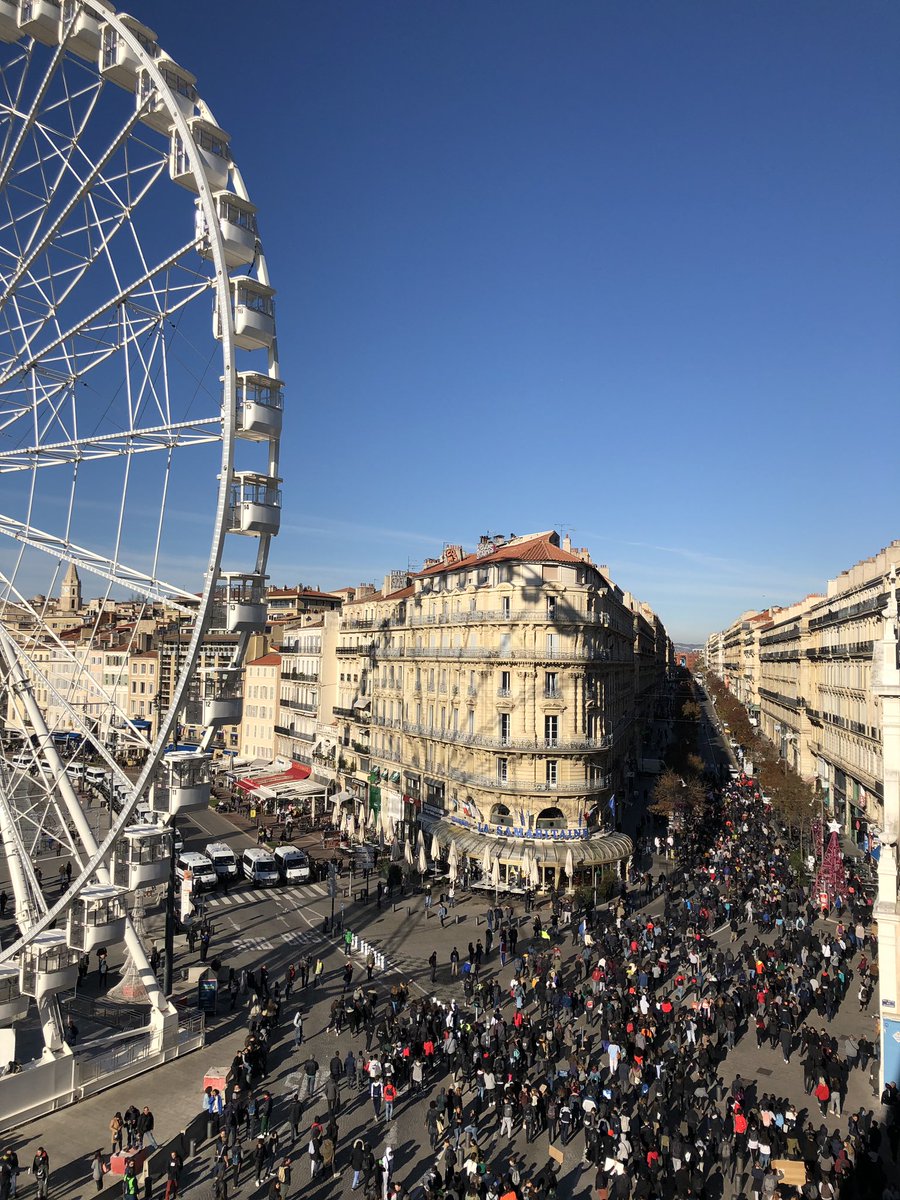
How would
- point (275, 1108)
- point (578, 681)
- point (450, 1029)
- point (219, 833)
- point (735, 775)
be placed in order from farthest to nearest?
point (735, 775)
point (219, 833)
point (578, 681)
point (450, 1029)
point (275, 1108)

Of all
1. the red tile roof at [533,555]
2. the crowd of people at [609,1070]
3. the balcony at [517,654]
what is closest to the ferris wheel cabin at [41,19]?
the crowd of people at [609,1070]

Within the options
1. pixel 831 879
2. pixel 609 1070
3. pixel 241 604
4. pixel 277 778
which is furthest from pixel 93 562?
pixel 277 778

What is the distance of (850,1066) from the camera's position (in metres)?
20.6

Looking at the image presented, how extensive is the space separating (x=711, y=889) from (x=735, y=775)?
118 feet

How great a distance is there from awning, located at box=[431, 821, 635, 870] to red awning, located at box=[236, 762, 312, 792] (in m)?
21.0

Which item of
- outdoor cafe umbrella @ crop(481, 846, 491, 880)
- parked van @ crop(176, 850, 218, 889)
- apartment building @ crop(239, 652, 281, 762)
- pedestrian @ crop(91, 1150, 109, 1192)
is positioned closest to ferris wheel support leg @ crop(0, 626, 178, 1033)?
A: pedestrian @ crop(91, 1150, 109, 1192)

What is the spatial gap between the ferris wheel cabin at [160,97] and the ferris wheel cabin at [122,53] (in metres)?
0.41

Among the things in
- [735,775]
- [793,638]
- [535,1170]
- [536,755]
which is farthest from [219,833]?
[793,638]

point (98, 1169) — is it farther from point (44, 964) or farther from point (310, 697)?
point (310, 697)

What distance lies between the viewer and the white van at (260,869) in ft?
131

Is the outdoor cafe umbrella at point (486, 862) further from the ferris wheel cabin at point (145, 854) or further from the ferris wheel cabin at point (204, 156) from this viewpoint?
the ferris wheel cabin at point (204, 156)

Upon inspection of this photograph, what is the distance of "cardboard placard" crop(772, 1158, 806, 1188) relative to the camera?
49.3ft

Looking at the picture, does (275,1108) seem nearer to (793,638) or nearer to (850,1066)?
(850,1066)

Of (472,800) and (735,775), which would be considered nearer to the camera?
(472,800)
